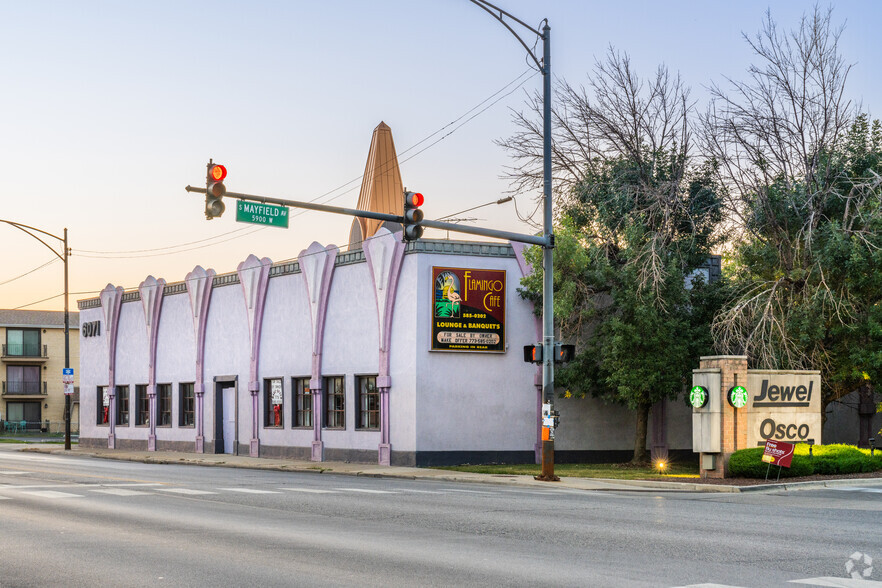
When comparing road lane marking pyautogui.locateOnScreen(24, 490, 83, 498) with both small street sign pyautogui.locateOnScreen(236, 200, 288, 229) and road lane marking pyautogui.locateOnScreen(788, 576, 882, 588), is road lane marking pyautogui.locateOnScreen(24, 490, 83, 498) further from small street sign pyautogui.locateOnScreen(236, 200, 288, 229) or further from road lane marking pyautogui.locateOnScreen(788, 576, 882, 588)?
road lane marking pyautogui.locateOnScreen(788, 576, 882, 588)

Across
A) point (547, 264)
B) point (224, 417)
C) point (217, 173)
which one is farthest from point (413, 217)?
point (224, 417)

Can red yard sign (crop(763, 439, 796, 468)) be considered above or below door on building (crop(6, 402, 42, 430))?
above

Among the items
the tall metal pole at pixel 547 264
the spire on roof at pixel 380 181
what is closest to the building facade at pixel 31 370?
the spire on roof at pixel 380 181

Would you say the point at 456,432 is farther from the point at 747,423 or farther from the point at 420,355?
the point at 747,423

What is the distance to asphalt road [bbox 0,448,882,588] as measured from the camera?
10.5 m

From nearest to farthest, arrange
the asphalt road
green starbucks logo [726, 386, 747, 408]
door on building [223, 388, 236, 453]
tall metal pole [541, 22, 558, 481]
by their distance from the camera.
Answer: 1. the asphalt road
2. tall metal pole [541, 22, 558, 481]
3. green starbucks logo [726, 386, 747, 408]
4. door on building [223, 388, 236, 453]

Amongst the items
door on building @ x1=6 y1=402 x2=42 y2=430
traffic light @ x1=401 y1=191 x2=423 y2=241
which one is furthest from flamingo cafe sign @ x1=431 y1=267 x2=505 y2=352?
door on building @ x1=6 y1=402 x2=42 y2=430

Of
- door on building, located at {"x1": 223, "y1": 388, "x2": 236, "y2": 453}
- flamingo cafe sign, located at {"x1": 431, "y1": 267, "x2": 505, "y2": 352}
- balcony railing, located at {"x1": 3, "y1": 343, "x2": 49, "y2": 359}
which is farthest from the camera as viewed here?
balcony railing, located at {"x1": 3, "y1": 343, "x2": 49, "y2": 359}

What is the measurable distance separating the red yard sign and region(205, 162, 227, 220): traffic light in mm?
13861

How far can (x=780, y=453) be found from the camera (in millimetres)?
24250

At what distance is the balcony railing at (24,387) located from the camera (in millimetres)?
78812

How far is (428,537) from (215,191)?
7992 mm

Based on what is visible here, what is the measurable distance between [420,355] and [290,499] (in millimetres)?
12477

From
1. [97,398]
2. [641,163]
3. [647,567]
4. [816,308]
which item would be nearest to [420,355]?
[641,163]
